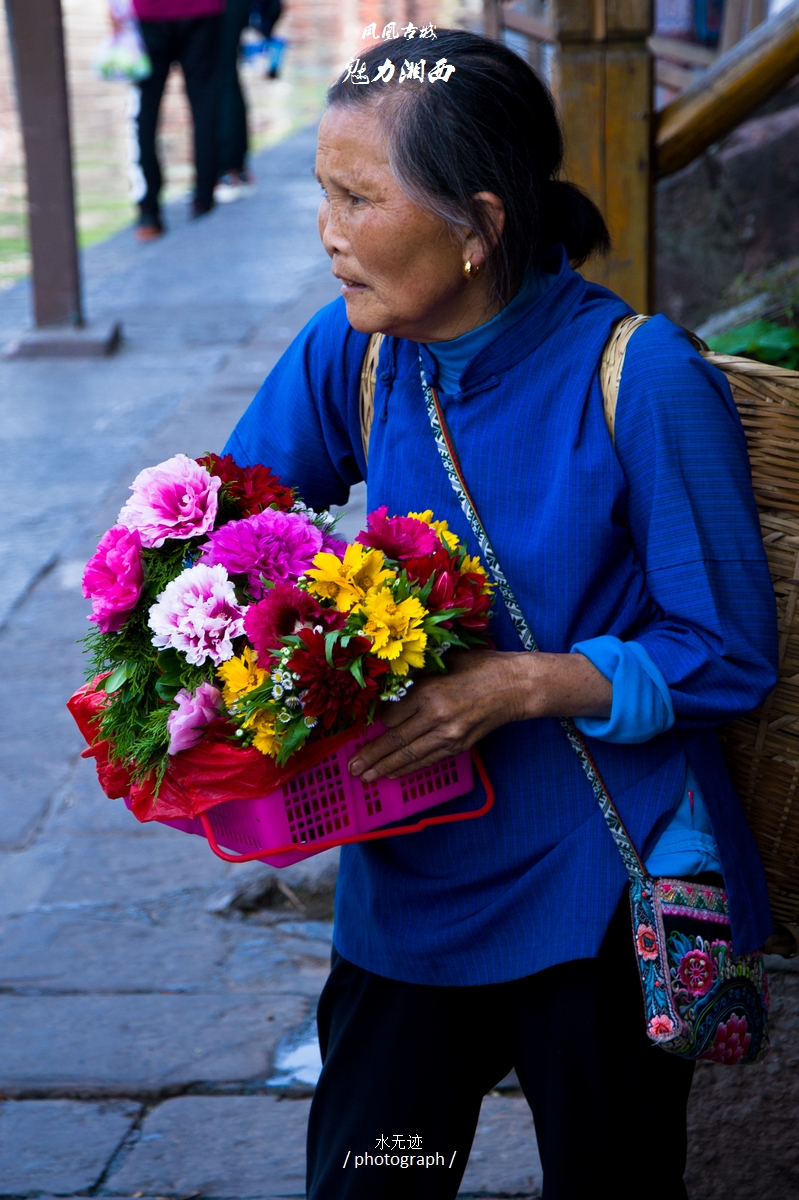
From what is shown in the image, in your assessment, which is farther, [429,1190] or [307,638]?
[429,1190]

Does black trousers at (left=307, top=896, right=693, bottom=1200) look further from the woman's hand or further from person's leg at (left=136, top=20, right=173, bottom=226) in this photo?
person's leg at (left=136, top=20, right=173, bottom=226)

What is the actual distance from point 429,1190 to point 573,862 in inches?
19.0

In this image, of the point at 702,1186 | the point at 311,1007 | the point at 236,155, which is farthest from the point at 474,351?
the point at 236,155

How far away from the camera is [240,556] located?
1.57 m

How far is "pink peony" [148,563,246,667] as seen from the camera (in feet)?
5.01

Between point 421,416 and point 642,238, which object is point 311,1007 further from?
point 642,238

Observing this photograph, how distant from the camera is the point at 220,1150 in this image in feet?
8.13

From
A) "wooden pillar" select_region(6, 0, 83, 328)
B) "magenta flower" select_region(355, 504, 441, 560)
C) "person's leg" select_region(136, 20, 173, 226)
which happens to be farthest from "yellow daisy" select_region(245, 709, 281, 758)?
"person's leg" select_region(136, 20, 173, 226)

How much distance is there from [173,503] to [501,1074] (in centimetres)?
87

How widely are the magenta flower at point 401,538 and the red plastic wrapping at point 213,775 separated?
8.0 inches

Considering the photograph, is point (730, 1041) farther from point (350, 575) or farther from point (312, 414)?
point (312, 414)

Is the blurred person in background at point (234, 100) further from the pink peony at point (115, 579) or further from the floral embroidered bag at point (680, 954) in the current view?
the floral embroidered bag at point (680, 954)

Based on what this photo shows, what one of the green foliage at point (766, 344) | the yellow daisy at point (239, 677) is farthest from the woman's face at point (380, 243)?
the green foliage at point (766, 344)

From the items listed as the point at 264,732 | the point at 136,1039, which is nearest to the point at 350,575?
the point at 264,732
